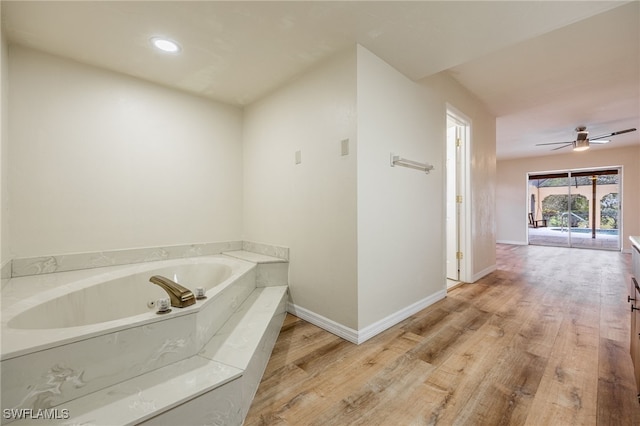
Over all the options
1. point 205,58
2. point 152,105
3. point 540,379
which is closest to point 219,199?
point 152,105

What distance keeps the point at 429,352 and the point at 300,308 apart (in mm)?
1107

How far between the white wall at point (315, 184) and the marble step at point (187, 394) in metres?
0.75

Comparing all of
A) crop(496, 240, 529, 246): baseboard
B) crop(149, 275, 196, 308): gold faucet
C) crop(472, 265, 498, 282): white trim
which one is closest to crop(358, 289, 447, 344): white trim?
crop(472, 265, 498, 282): white trim

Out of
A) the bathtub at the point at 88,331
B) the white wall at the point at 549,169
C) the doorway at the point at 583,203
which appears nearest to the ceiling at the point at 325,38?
the bathtub at the point at 88,331

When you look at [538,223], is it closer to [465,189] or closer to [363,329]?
[465,189]

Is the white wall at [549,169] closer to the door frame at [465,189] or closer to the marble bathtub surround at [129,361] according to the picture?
the door frame at [465,189]

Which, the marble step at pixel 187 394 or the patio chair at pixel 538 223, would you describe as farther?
the patio chair at pixel 538 223

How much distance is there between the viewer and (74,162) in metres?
→ 2.15

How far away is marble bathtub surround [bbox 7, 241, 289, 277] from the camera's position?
1976mm

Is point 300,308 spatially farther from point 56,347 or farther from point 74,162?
point 74,162

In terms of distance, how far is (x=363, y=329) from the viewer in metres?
1.94

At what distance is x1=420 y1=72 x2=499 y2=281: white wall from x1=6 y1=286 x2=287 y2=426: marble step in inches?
114

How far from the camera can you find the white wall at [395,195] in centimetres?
196

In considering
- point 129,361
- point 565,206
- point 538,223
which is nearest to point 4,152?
point 129,361
